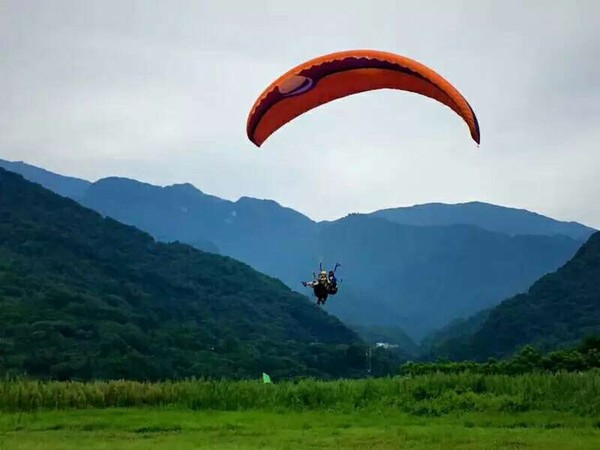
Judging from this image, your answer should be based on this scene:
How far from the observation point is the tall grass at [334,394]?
17188 mm

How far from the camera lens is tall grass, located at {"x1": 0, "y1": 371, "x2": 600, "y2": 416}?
56.4ft

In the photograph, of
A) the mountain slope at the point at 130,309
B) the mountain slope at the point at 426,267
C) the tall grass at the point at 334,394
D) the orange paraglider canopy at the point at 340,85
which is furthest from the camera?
the mountain slope at the point at 426,267

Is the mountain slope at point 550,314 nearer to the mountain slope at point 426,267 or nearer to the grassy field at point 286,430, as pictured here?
the grassy field at point 286,430

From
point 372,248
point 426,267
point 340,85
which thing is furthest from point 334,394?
point 372,248

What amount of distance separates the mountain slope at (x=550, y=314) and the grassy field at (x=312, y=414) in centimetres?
3636

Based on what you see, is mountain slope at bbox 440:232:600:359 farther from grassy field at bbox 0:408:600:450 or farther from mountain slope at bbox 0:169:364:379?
grassy field at bbox 0:408:600:450

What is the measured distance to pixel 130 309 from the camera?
56688mm

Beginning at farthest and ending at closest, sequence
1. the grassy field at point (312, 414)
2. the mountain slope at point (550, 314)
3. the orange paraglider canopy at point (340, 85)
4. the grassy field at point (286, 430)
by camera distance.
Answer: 1. the mountain slope at point (550, 314)
2. the grassy field at point (312, 414)
3. the grassy field at point (286, 430)
4. the orange paraglider canopy at point (340, 85)

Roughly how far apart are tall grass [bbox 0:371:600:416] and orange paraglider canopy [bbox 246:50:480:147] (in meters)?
7.16

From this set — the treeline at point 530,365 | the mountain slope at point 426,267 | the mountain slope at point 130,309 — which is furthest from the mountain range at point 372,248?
the treeline at point 530,365

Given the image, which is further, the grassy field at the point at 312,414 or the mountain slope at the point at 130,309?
the mountain slope at the point at 130,309

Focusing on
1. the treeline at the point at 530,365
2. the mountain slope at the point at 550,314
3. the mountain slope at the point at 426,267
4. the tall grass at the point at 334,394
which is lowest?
the tall grass at the point at 334,394

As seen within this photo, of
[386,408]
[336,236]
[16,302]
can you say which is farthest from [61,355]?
[336,236]

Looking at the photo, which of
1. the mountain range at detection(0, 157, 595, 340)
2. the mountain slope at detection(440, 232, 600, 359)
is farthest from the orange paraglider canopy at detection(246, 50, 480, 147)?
the mountain range at detection(0, 157, 595, 340)
